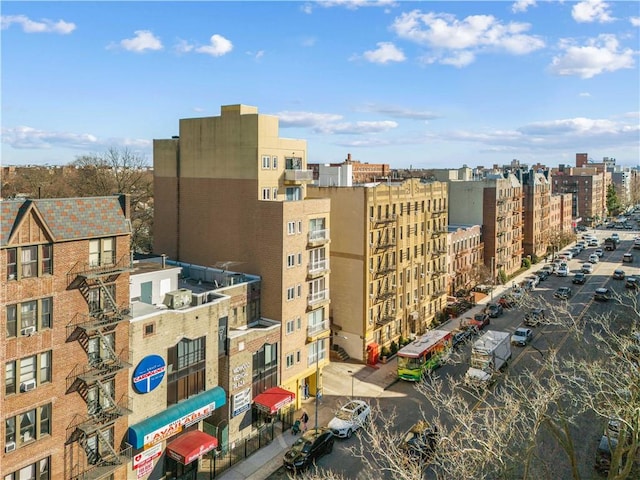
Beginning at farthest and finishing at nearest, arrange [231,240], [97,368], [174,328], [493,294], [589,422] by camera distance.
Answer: [493,294] → [231,240] → [589,422] → [174,328] → [97,368]

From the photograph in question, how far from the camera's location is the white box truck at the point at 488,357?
40569 mm

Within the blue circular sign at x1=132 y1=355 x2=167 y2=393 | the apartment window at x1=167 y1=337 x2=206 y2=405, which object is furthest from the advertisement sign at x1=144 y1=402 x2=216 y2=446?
the blue circular sign at x1=132 y1=355 x2=167 y2=393

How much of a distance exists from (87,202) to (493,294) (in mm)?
63266

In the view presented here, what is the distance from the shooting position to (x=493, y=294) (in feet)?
250

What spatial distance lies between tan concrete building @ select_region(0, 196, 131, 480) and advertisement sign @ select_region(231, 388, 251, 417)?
25.5ft

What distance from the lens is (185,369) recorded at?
3103cm

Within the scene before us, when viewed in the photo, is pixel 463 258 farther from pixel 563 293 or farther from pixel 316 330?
pixel 316 330

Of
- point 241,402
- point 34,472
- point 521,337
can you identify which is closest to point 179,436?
point 241,402

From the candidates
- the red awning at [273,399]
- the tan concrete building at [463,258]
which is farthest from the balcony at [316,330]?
the tan concrete building at [463,258]

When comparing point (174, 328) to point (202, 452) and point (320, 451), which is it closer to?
point (202, 452)

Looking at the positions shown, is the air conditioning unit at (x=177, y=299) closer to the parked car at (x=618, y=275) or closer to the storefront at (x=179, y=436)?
the storefront at (x=179, y=436)

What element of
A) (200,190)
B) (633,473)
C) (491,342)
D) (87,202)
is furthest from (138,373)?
(491,342)

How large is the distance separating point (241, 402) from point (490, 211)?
2257 inches

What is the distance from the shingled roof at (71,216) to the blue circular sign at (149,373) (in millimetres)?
7428
